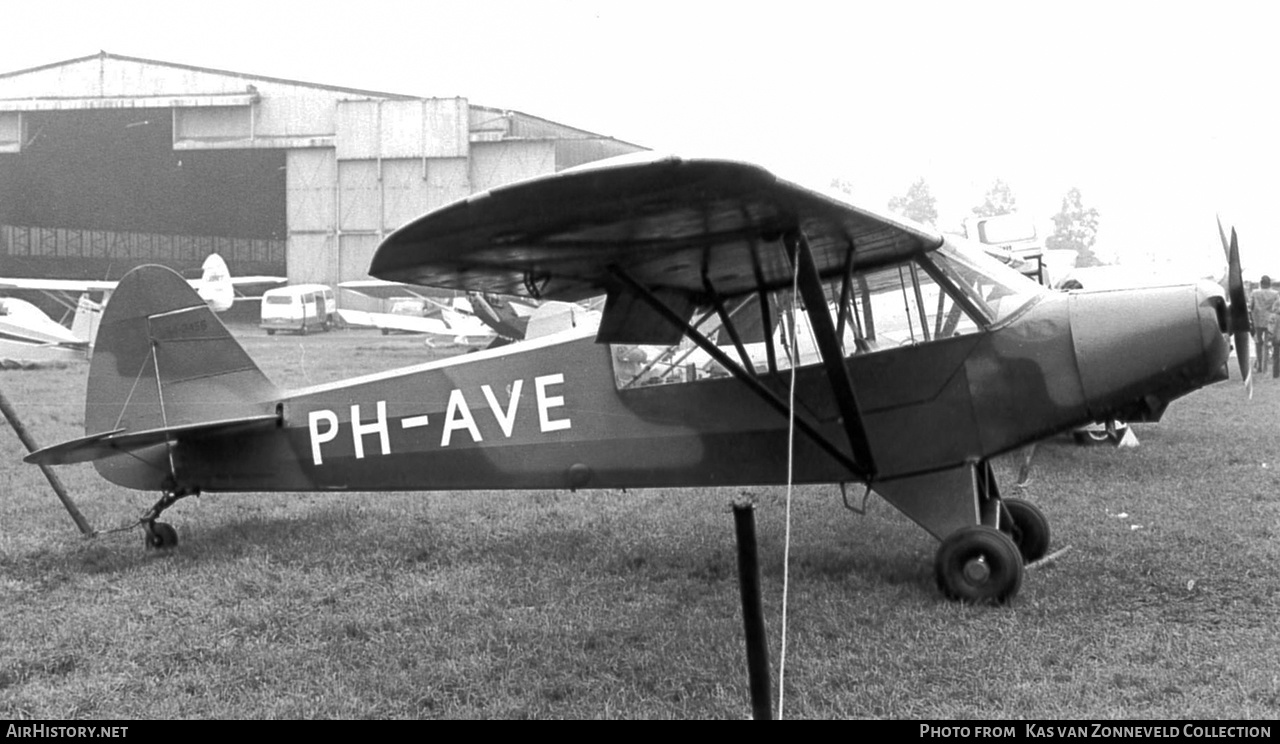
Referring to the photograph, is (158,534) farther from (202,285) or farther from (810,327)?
(202,285)

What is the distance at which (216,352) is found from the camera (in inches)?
239

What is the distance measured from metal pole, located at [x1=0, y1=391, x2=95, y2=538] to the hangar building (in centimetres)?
303

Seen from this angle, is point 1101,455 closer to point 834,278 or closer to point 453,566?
point 834,278

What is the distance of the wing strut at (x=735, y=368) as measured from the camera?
415 centimetres

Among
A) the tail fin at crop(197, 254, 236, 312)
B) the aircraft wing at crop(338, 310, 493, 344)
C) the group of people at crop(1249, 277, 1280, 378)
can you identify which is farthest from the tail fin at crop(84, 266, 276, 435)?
the group of people at crop(1249, 277, 1280, 378)

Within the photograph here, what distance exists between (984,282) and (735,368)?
139cm

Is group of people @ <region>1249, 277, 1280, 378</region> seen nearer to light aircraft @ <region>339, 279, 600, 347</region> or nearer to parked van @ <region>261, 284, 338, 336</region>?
light aircraft @ <region>339, 279, 600, 347</region>

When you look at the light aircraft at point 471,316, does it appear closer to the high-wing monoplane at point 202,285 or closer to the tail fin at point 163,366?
the high-wing monoplane at point 202,285

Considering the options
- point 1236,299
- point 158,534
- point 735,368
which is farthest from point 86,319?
point 1236,299

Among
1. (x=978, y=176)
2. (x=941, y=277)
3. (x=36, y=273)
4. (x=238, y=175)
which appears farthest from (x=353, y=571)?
(x=978, y=176)

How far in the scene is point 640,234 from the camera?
367cm

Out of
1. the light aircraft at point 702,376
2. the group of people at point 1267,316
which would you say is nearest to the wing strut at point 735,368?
the light aircraft at point 702,376

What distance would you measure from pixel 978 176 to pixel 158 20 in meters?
19.4

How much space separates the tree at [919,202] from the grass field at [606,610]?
19811mm
